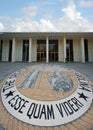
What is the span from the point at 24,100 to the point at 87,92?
12.6 feet

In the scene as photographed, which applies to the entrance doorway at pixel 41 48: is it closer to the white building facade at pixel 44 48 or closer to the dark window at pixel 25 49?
the white building facade at pixel 44 48

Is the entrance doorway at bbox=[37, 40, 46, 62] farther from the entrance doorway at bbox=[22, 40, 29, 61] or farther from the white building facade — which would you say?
the entrance doorway at bbox=[22, 40, 29, 61]

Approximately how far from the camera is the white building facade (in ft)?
82.7

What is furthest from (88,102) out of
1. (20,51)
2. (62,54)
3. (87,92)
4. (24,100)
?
(20,51)

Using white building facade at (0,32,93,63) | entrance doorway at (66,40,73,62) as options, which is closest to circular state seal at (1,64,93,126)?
white building facade at (0,32,93,63)

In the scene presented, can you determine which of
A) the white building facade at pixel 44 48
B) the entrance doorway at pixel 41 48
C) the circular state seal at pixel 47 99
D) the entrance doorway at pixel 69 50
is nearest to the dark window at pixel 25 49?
the white building facade at pixel 44 48

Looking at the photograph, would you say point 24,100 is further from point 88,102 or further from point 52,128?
point 88,102

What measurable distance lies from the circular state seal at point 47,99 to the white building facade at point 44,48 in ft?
42.5

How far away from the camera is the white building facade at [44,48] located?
2520cm

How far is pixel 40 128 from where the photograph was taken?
7.43 m

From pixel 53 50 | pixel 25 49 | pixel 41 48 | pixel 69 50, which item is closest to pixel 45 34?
pixel 41 48

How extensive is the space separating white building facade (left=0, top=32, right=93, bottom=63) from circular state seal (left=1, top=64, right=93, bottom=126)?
13.0 meters

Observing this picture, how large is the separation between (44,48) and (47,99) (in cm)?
1768

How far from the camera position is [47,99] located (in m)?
9.48
